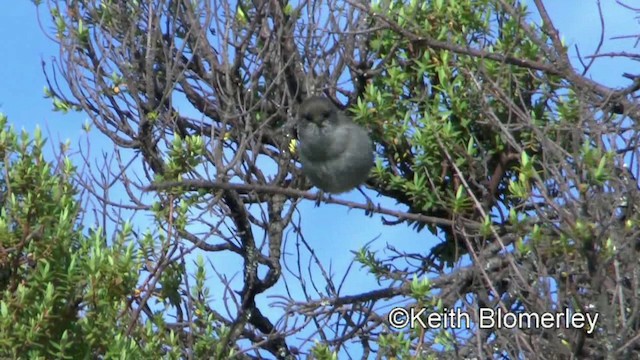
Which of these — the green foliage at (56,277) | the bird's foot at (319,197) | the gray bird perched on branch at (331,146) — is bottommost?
the green foliage at (56,277)

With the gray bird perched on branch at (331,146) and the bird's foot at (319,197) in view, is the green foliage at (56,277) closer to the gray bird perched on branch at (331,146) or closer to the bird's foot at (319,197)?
the bird's foot at (319,197)

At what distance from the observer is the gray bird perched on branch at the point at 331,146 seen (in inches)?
302

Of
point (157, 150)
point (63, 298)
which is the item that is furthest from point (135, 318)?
point (157, 150)

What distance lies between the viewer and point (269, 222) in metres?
7.99

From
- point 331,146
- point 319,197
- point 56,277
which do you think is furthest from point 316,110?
point 56,277

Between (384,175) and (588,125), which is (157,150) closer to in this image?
(384,175)

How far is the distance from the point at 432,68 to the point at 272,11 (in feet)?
4.57

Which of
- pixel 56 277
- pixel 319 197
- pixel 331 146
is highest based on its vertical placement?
pixel 331 146

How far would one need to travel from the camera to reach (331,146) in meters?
7.94
